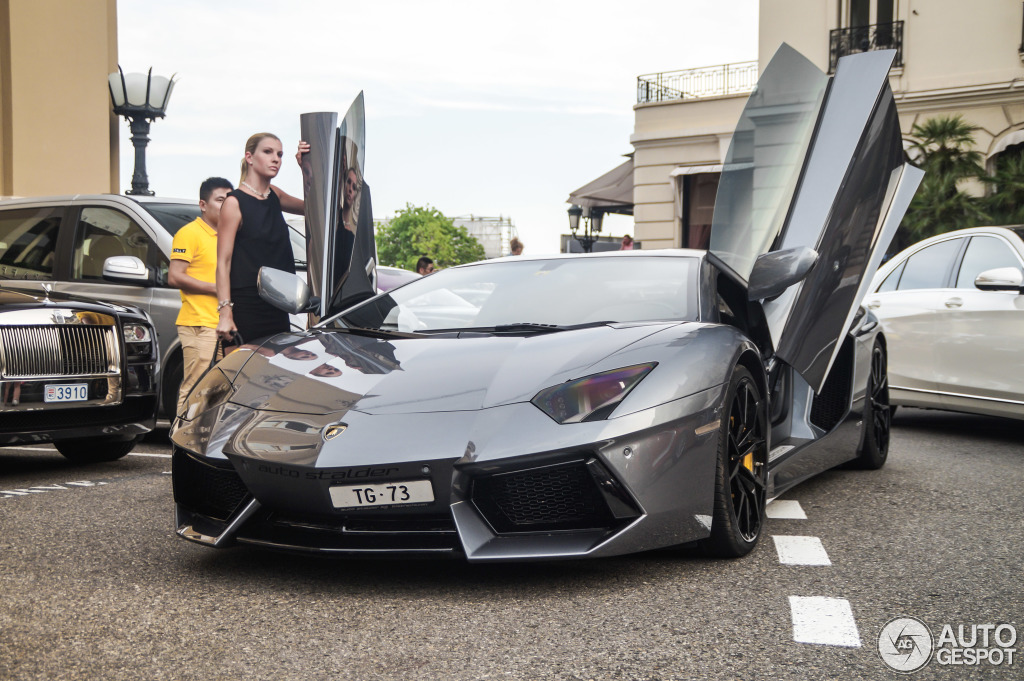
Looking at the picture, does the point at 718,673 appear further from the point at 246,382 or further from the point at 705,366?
the point at 246,382

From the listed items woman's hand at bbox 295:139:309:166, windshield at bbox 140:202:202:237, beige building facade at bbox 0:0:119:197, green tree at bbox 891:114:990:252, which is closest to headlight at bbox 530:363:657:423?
woman's hand at bbox 295:139:309:166

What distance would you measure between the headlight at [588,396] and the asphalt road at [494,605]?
538 millimetres

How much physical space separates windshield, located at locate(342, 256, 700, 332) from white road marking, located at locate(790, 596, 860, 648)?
122 centimetres

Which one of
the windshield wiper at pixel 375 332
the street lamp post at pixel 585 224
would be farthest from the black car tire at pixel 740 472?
the street lamp post at pixel 585 224

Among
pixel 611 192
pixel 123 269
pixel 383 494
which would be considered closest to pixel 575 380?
pixel 383 494

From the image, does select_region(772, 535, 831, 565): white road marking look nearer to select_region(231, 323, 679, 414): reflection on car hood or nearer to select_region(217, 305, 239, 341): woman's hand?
select_region(231, 323, 679, 414): reflection on car hood

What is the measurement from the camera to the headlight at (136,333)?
20.1ft

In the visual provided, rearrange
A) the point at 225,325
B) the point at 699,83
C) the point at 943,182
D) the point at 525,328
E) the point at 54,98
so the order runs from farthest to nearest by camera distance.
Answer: the point at 699,83
the point at 943,182
the point at 54,98
the point at 225,325
the point at 525,328

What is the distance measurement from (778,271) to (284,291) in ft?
6.75

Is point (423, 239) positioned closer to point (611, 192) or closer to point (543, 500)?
point (611, 192)

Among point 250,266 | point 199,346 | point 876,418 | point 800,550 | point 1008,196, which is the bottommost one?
point 800,550

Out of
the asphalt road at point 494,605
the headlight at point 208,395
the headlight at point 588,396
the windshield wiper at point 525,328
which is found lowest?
the asphalt road at point 494,605

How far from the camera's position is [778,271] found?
412 cm

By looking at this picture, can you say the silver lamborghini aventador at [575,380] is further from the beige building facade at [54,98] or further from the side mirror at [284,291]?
the beige building facade at [54,98]
